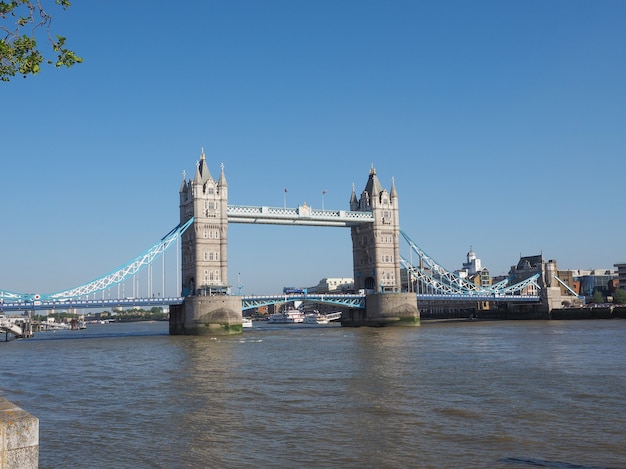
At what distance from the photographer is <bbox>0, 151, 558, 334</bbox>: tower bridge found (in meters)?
67.7

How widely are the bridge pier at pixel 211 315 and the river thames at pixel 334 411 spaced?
90.5 ft

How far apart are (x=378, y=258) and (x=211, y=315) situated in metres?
27.0

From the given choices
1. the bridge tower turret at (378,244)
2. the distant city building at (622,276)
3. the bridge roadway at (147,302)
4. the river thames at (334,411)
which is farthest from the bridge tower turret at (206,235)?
the distant city building at (622,276)

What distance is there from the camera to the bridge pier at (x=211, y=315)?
6719 centimetres

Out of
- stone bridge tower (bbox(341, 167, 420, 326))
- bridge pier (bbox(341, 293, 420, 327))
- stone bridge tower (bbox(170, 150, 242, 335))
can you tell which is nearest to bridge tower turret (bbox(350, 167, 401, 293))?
stone bridge tower (bbox(341, 167, 420, 326))

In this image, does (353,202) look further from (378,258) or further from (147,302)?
(147,302)

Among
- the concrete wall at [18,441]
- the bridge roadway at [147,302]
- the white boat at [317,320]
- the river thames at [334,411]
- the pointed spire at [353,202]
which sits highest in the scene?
the pointed spire at [353,202]

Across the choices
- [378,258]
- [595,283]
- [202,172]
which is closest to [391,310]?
[378,258]

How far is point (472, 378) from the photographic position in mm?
27844

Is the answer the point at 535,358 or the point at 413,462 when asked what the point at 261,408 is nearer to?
the point at 413,462

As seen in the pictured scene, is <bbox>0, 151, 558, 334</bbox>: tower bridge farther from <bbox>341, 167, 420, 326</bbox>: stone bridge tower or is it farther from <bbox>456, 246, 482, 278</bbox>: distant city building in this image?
<bbox>456, 246, 482, 278</bbox>: distant city building

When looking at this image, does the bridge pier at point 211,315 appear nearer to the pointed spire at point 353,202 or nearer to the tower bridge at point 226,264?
the tower bridge at point 226,264

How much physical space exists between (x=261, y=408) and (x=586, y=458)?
1027 centimetres

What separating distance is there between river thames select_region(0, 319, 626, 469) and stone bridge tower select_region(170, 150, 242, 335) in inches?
1114
